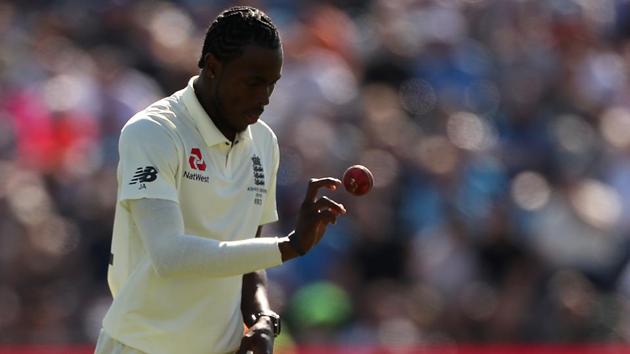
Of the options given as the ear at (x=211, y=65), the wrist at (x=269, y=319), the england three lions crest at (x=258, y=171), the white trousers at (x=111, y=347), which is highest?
the ear at (x=211, y=65)

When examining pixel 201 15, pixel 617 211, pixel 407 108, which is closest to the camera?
pixel 617 211

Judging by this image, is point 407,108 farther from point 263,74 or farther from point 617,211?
point 263,74

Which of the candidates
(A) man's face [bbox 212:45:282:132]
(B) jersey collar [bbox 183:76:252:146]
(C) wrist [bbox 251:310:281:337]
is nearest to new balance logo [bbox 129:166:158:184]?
(B) jersey collar [bbox 183:76:252:146]

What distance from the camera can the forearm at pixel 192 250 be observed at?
15.4 ft

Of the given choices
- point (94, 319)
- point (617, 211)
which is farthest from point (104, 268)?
point (617, 211)

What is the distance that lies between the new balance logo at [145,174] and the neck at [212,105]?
1.22ft

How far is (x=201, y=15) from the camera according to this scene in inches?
501

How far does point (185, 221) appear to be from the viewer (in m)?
4.91

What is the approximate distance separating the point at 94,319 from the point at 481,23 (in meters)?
4.89

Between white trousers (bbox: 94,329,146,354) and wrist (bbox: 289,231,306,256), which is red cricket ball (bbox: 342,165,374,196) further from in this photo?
white trousers (bbox: 94,329,146,354)

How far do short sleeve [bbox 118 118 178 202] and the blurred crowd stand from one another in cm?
510

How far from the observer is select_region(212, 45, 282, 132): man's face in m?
4.85

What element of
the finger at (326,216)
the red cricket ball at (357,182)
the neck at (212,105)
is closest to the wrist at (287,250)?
the finger at (326,216)

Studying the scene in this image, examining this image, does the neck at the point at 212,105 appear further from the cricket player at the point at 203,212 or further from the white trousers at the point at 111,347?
the white trousers at the point at 111,347
